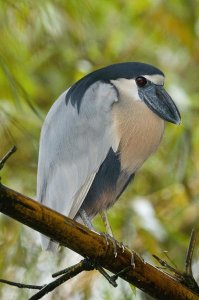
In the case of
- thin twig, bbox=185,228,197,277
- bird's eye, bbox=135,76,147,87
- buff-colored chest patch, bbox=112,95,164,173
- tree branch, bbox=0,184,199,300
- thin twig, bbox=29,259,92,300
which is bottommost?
thin twig, bbox=29,259,92,300

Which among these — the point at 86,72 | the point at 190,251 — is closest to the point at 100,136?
the point at 190,251

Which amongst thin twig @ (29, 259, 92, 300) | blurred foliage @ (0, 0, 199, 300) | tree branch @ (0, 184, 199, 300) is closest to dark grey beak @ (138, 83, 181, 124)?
blurred foliage @ (0, 0, 199, 300)

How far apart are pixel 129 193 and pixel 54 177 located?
4.51 feet

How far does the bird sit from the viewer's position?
2.55 meters

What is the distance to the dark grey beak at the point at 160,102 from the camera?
97.5 inches

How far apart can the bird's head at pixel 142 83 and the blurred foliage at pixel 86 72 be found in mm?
253

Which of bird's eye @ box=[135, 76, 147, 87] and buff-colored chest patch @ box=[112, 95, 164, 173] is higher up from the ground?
bird's eye @ box=[135, 76, 147, 87]

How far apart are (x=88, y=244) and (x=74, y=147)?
86 centimetres

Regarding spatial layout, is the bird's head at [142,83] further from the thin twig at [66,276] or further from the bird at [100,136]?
the thin twig at [66,276]

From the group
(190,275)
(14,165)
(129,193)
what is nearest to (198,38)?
(129,193)

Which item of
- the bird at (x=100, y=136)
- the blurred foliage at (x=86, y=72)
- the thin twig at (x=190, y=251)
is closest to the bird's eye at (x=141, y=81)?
the bird at (x=100, y=136)

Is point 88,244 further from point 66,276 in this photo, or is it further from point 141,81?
point 141,81

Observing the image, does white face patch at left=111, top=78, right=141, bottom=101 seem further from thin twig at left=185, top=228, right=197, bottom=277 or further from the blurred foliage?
thin twig at left=185, top=228, right=197, bottom=277

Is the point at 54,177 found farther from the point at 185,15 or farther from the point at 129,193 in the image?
the point at 185,15
